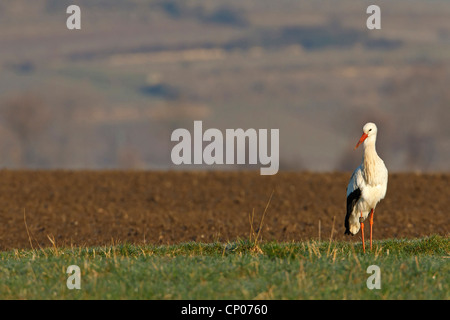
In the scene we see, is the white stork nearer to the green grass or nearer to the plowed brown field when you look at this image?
the green grass

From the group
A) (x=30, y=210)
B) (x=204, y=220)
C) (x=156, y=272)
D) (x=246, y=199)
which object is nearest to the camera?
(x=156, y=272)

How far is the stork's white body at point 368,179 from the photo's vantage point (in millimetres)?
13734

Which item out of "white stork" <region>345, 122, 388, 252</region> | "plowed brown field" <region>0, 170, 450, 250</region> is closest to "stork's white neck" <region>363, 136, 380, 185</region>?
"white stork" <region>345, 122, 388, 252</region>

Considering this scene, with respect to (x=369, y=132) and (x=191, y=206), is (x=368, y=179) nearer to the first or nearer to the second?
(x=369, y=132)

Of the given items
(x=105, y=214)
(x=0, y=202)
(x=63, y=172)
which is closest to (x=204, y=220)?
(x=105, y=214)

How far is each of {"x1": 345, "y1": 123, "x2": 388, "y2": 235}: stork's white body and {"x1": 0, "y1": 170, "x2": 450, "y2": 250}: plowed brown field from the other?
9.82 ft

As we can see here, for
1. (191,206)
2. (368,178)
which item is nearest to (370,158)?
(368,178)

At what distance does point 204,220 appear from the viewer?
22297 millimetres

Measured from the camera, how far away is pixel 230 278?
959 cm

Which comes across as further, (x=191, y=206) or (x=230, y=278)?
(x=191, y=206)

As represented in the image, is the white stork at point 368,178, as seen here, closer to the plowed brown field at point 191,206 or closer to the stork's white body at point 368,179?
the stork's white body at point 368,179

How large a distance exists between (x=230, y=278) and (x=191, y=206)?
53.5ft

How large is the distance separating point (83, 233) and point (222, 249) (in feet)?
26.0

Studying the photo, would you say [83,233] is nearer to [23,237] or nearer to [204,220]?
[23,237]
